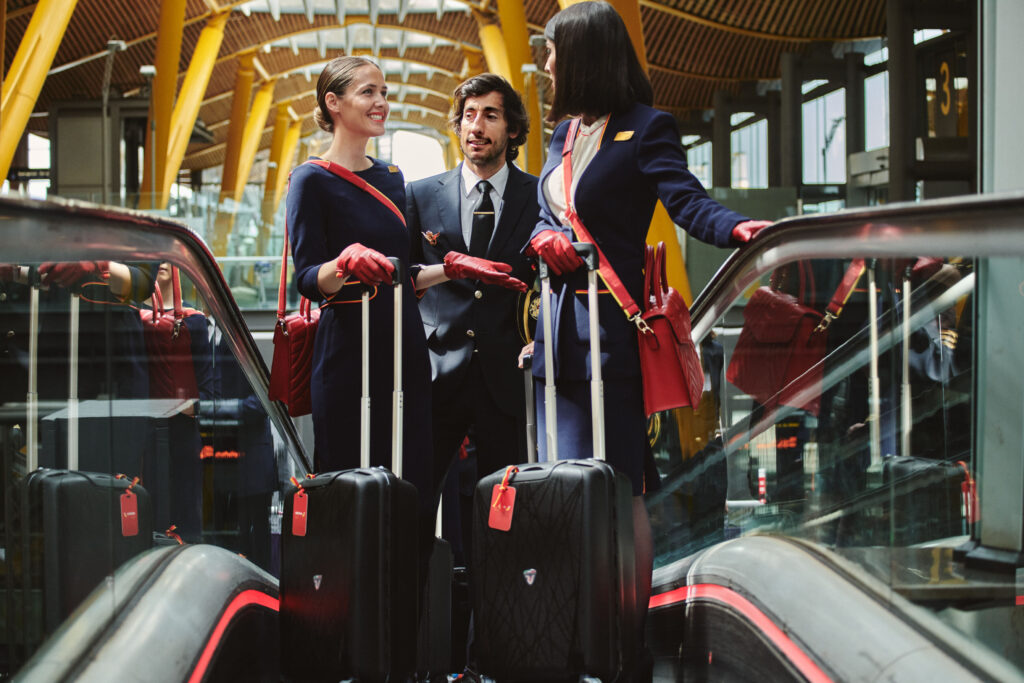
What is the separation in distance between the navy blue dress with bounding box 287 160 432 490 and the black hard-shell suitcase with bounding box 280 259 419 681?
0.82 ft

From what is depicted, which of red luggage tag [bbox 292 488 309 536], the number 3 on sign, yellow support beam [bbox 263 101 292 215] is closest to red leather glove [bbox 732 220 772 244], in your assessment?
red luggage tag [bbox 292 488 309 536]

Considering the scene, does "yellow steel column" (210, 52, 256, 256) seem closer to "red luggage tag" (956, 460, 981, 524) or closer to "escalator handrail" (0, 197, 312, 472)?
"escalator handrail" (0, 197, 312, 472)

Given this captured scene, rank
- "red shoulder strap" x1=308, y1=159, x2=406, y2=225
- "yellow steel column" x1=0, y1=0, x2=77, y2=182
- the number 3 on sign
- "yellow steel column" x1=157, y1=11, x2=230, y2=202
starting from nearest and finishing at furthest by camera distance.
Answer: "red shoulder strap" x1=308, y1=159, x2=406, y2=225 < "yellow steel column" x1=0, y1=0, x2=77, y2=182 < the number 3 on sign < "yellow steel column" x1=157, y1=11, x2=230, y2=202

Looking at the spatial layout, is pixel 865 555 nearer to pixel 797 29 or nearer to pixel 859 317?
pixel 859 317

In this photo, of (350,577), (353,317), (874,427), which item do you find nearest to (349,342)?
(353,317)

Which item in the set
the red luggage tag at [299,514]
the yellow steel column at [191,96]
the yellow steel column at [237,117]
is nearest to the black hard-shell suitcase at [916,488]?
the red luggage tag at [299,514]

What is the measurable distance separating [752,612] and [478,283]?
49.5 inches

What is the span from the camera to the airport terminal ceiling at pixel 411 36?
976 inches

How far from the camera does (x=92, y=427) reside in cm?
234

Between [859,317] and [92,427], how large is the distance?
1.65 meters

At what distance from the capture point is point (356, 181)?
10.3 ft

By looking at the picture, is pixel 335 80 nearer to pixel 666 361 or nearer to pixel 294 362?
pixel 294 362

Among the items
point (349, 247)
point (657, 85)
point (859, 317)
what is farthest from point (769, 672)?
point (657, 85)

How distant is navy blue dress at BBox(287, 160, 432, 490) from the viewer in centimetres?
308
